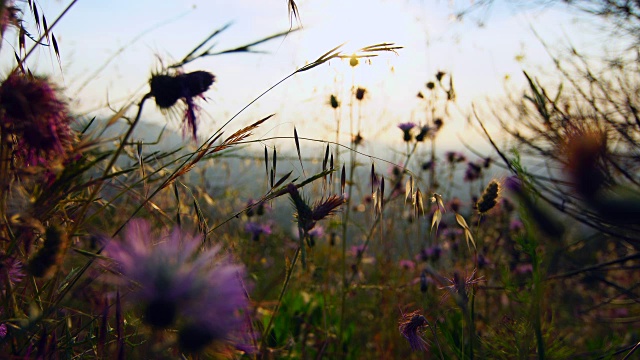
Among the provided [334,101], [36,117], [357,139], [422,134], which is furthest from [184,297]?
[422,134]

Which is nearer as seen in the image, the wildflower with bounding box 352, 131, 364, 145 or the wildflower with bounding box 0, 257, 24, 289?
the wildflower with bounding box 0, 257, 24, 289

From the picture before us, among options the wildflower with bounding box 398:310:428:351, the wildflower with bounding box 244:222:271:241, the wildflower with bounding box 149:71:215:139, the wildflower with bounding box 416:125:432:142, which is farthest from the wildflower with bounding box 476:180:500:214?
the wildflower with bounding box 244:222:271:241

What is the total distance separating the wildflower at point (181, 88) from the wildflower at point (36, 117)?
13 cm

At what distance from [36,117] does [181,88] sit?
22 centimetres

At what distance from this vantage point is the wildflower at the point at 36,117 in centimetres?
62

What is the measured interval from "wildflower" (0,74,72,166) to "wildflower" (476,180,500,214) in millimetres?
718

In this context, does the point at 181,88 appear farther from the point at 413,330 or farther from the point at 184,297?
the point at 413,330

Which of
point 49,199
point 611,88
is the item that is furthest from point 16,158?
point 611,88

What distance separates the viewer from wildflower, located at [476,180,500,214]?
3.37ft

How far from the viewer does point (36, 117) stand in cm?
63

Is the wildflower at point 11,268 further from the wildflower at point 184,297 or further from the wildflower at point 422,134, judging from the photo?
the wildflower at point 422,134

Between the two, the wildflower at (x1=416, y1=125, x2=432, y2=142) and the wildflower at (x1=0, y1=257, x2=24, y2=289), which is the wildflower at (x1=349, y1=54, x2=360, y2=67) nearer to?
the wildflower at (x1=0, y1=257, x2=24, y2=289)

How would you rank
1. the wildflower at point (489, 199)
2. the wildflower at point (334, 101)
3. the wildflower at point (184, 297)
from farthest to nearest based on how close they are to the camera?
1. the wildflower at point (334, 101)
2. the wildflower at point (489, 199)
3. the wildflower at point (184, 297)

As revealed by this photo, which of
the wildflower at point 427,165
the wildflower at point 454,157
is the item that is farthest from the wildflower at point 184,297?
the wildflower at point 454,157
